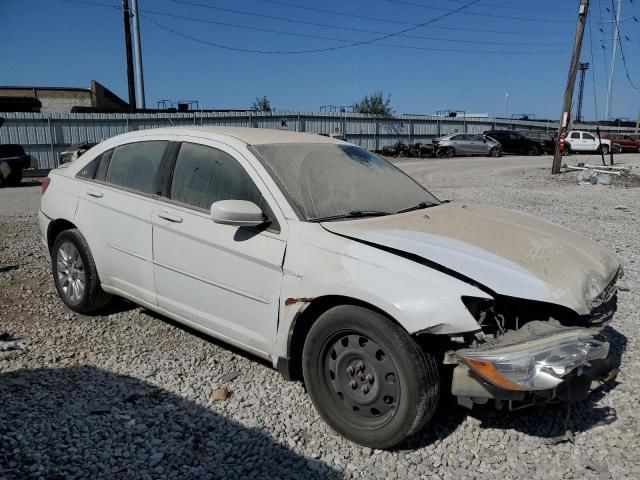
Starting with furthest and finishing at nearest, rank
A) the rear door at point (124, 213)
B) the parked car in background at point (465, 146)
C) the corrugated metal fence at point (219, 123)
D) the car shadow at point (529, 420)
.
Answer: the parked car in background at point (465, 146) < the corrugated metal fence at point (219, 123) < the rear door at point (124, 213) < the car shadow at point (529, 420)

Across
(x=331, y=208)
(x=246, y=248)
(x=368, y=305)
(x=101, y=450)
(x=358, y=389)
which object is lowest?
(x=101, y=450)

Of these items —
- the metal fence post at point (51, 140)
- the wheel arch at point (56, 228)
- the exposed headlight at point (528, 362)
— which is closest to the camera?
the exposed headlight at point (528, 362)

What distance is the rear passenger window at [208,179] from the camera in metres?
3.47

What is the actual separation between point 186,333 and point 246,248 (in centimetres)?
148

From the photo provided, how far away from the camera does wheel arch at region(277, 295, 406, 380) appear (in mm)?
2929

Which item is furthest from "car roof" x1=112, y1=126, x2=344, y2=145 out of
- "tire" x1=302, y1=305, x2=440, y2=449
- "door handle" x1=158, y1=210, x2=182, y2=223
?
"tire" x1=302, y1=305, x2=440, y2=449

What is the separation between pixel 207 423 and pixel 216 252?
1.01 meters

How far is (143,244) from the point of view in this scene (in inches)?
154

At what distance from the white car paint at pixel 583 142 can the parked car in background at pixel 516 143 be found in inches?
72.4

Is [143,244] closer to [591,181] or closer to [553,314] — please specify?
[553,314]

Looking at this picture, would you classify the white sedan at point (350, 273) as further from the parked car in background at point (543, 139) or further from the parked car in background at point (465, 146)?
the parked car in background at point (543, 139)

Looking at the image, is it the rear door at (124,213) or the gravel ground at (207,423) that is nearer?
the gravel ground at (207,423)

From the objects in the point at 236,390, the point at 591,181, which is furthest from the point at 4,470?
the point at 591,181

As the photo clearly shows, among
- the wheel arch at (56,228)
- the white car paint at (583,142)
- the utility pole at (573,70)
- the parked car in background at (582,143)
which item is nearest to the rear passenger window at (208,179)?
the wheel arch at (56,228)
